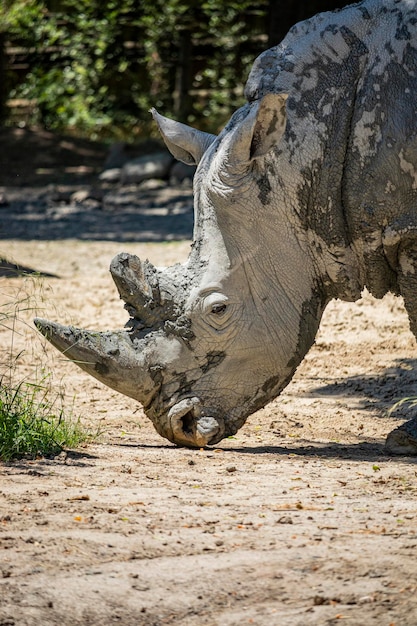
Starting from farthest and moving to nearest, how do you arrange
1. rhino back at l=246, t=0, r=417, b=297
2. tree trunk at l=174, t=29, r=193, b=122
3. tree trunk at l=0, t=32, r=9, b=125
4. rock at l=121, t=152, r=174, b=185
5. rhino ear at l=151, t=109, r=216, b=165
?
tree trunk at l=0, t=32, r=9, b=125, tree trunk at l=174, t=29, r=193, b=122, rock at l=121, t=152, r=174, b=185, rhino ear at l=151, t=109, r=216, b=165, rhino back at l=246, t=0, r=417, b=297

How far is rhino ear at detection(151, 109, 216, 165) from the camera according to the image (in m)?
6.04

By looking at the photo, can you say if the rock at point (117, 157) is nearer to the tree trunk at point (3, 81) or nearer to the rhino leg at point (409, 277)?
the tree trunk at point (3, 81)

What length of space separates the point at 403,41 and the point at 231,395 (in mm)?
1983

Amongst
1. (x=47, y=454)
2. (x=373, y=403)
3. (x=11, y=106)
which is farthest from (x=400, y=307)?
(x=11, y=106)

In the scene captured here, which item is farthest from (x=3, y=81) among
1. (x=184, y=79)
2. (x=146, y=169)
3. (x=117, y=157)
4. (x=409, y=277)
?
(x=409, y=277)

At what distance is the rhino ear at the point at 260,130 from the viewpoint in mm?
5414

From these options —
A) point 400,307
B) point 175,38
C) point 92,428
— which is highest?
point 92,428

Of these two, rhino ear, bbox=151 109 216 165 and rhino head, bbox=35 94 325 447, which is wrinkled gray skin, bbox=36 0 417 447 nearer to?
rhino head, bbox=35 94 325 447

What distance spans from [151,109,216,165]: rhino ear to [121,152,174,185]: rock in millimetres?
13185

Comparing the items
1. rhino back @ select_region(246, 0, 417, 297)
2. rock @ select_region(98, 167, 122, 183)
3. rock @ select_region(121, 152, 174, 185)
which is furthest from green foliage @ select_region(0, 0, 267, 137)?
rhino back @ select_region(246, 0, 417, 297)

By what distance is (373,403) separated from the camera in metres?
7.46

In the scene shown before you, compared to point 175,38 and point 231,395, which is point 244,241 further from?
point 175,38

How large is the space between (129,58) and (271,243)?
2003cm

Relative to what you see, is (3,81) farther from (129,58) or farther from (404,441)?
(404,441)
